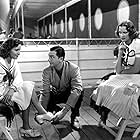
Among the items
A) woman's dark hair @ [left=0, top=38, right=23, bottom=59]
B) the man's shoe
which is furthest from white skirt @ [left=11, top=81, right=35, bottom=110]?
the man's shoe

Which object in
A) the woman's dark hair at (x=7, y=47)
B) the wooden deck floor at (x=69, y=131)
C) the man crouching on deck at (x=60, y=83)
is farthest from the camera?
the man crouching on deck at (x=60, y=83)

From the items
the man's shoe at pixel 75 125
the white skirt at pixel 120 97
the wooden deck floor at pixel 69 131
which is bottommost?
the wooden deck floor at pixel 69 131

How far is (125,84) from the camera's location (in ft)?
6.97

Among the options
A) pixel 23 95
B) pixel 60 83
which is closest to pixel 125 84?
pixel 60 83

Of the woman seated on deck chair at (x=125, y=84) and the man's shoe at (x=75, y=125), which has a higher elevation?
the woman seated on deck chair at (x=125, y=84)

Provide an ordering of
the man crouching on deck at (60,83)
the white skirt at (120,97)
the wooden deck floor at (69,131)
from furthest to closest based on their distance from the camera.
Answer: the man crouching on deck at (60,83) → the wooden deck floor at (69,131) → the white skirt at (120,97)

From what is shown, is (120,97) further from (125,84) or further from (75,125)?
(75,125)

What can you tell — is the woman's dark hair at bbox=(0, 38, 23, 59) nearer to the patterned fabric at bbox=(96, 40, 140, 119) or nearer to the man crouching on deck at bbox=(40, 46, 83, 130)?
the man crouching on deck at bbox=(40, 46, 83, 130)

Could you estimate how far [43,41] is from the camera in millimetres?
4355

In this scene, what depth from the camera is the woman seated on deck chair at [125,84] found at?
1.98 metres

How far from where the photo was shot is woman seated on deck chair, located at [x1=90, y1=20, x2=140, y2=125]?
6.50ft

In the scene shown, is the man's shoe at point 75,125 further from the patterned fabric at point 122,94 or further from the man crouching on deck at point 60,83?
the patterned fabric at point 122,94

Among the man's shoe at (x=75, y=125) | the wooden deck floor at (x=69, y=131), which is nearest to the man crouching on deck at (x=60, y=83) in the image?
the man's shoe at (x=75, y=125)

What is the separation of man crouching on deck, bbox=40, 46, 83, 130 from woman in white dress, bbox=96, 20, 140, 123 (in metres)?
0.31
